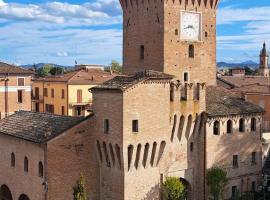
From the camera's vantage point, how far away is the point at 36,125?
34.0 m

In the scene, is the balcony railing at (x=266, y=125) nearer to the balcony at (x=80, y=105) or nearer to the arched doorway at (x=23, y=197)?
the balcony at (x=80, y=105)

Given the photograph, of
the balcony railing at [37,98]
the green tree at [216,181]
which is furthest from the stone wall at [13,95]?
the green tree at [216,181]

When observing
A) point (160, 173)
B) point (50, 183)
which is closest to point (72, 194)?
point (50, 183)

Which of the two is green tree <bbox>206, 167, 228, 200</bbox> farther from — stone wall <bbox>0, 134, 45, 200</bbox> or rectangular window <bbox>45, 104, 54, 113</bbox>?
rectangular window <bbox>45, 104, 54, 113</bbox>

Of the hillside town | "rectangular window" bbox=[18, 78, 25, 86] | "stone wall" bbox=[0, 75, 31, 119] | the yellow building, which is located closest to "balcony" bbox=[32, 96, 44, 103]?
the yellow building

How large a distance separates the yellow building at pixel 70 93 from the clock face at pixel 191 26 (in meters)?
20.9

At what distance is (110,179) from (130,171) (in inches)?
69.8

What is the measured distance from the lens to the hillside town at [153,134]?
2997cm

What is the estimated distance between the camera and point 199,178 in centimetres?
3559

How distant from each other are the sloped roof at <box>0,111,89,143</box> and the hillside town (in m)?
0.11

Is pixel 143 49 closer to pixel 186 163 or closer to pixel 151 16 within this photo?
pixel 151 16

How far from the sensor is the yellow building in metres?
57.8

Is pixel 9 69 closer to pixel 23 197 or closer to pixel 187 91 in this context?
pixel 23 197

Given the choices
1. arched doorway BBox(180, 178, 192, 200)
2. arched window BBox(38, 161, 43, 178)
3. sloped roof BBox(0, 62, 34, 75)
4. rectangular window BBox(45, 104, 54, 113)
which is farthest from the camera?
rectangular window BBox(45, 104, 54, 113)
